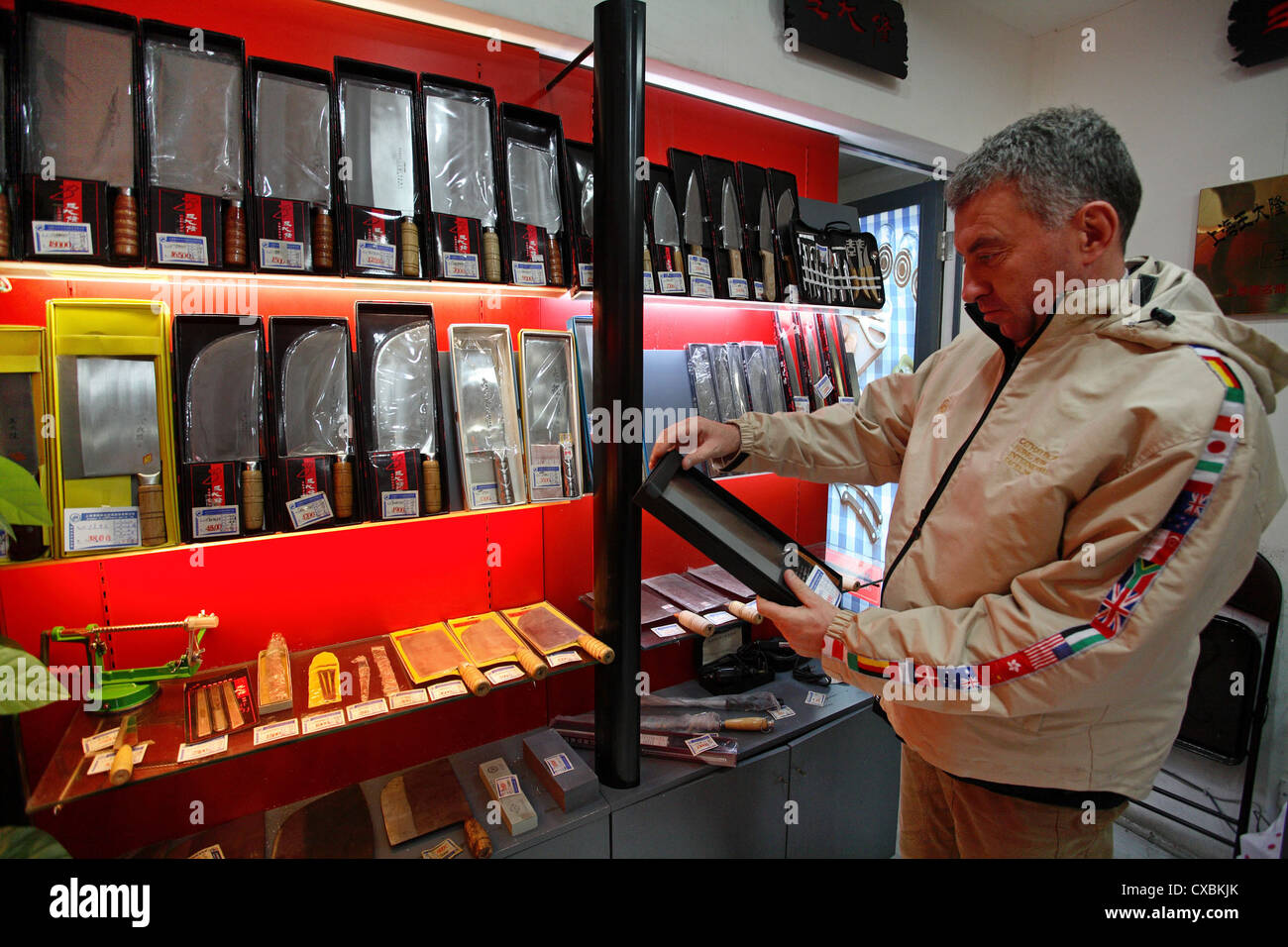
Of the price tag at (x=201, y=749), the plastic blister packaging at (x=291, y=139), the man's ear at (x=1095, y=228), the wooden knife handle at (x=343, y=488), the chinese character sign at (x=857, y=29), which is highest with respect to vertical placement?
the chinese character sign at (x=857, y=29)

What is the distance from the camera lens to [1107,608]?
119 centimetres

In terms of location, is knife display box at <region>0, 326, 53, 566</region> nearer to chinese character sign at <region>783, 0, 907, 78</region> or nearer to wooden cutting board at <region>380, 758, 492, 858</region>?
wooden cutting board at <region>380, 758, 492, 858</region>

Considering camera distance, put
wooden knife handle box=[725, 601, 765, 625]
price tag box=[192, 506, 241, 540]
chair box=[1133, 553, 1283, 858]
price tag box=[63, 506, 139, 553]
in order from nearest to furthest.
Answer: price tag box=[63, 506, 139, 553] → price tag box=[192, 506, 241, 540] → wooden knife handle box=[725, 601, 765, 625] → chair box=[1133, 553, 1283, 858]

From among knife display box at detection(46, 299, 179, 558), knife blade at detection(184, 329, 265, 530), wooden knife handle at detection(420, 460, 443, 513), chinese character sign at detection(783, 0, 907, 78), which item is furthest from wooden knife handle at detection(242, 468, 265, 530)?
chinese character sign at detection(783, 0, 907, 78)

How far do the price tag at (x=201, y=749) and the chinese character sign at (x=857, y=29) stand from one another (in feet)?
9.86

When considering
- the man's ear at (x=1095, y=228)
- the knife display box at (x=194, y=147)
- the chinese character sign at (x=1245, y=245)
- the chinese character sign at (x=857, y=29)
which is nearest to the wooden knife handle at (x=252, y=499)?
the knife display box at (x=194, y=147)

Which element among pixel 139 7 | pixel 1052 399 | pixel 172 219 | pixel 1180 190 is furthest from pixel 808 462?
pixel 1180 190

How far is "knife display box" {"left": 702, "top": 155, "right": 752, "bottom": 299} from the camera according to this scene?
7.58 feet

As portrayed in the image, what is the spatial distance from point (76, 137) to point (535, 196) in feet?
3.44

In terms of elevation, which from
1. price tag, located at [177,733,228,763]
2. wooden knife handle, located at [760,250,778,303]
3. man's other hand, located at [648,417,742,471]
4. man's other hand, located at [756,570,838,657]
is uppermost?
wooden knife handle, located at [760,250,778,303]

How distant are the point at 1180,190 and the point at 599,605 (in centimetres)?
346

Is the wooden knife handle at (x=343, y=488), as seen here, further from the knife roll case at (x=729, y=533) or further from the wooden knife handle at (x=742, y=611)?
the wooden knife handle at (x=742, y=611)

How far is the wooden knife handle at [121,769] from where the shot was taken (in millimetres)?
1358
